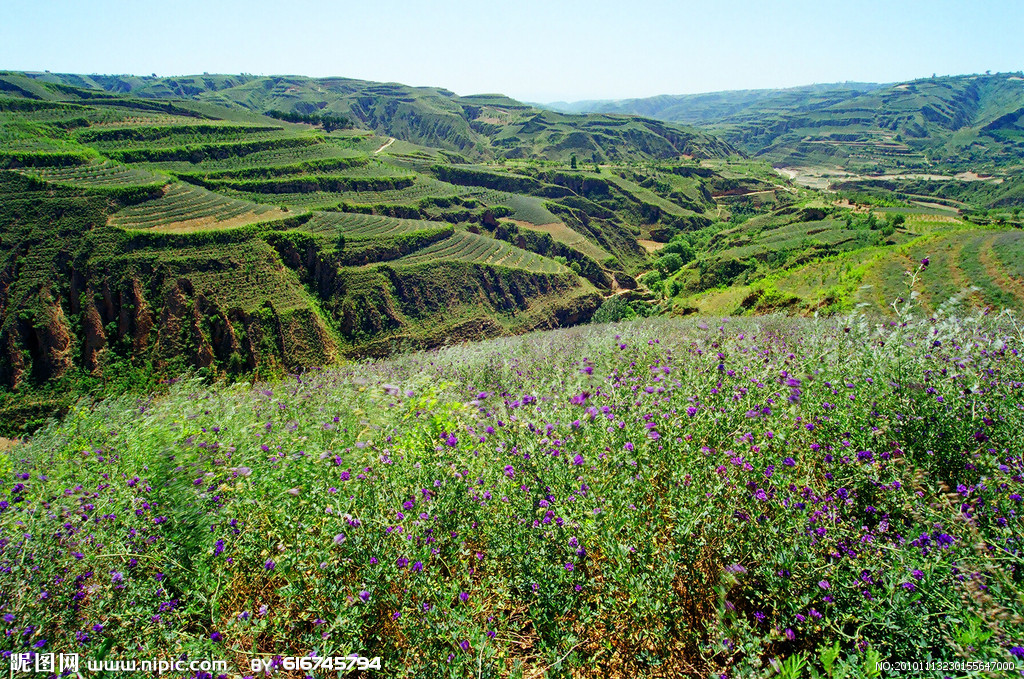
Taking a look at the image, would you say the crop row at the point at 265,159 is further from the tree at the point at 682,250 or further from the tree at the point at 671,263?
the tree at the point at 682,250

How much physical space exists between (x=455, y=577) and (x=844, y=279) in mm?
47596

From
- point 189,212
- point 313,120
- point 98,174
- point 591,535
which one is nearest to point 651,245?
point 189,212

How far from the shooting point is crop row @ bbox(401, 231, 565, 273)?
6188cm

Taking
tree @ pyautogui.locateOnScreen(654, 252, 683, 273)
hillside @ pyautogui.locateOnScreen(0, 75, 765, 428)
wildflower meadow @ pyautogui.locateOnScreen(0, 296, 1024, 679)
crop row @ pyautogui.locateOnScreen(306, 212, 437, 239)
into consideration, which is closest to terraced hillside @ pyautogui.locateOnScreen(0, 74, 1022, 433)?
hillside @ pyautogui.locateOnScreen(0, 75, 765, 428)

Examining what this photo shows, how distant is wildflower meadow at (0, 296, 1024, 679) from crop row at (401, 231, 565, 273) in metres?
56.3

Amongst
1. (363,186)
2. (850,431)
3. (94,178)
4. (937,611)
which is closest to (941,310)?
(850,431)

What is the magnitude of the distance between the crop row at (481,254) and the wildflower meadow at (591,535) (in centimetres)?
5625

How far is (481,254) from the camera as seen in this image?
67.1 meters

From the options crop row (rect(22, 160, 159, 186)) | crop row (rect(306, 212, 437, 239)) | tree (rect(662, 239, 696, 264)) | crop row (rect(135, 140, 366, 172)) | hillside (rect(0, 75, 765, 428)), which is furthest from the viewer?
tree (rect(662, 239, 696, 264))

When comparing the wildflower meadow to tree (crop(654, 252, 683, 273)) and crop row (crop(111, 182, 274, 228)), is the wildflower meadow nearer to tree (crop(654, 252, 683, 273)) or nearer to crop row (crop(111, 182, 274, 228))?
crop row (crop(111, 182, 274, 228))

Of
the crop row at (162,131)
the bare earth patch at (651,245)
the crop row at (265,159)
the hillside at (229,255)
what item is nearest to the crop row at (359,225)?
the hillside at (229,255)

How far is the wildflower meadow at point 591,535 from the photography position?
9.55 ft

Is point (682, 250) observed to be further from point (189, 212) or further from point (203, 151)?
point (203, 151)

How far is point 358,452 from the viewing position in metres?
4.48
